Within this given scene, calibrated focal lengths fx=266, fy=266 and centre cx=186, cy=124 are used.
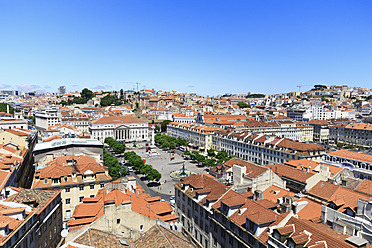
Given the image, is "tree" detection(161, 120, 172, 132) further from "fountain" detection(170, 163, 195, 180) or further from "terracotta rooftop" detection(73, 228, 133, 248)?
"terracotta rooftop" detection(73, 228, 133, 248)

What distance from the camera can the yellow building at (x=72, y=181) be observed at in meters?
40.8

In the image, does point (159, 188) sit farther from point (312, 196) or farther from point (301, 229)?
point (301, 229)

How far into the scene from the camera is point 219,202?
32.5 meters

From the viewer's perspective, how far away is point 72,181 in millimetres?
42031

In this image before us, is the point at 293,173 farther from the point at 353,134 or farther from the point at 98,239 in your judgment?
the point at 353,134

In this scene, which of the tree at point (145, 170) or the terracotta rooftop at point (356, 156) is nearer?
the terracotta rooftop at point (356, 156)

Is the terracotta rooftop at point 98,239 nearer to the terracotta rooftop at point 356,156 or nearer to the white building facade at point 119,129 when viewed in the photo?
the terracotta rooftop at point 356,156

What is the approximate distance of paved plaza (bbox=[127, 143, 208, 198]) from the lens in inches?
2596

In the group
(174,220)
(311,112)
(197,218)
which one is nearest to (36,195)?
(174,220)

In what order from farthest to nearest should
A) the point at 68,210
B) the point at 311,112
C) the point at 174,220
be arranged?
the point at 311,112, the point at 68,210, the point at 174,220

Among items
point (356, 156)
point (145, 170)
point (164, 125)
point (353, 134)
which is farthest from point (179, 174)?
point (353, 134)

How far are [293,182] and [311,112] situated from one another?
168387 millimetres

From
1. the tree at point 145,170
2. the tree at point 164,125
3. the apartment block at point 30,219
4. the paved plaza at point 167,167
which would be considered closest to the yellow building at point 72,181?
the apartment block at point 30,219

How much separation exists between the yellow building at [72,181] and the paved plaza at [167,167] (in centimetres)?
2212
